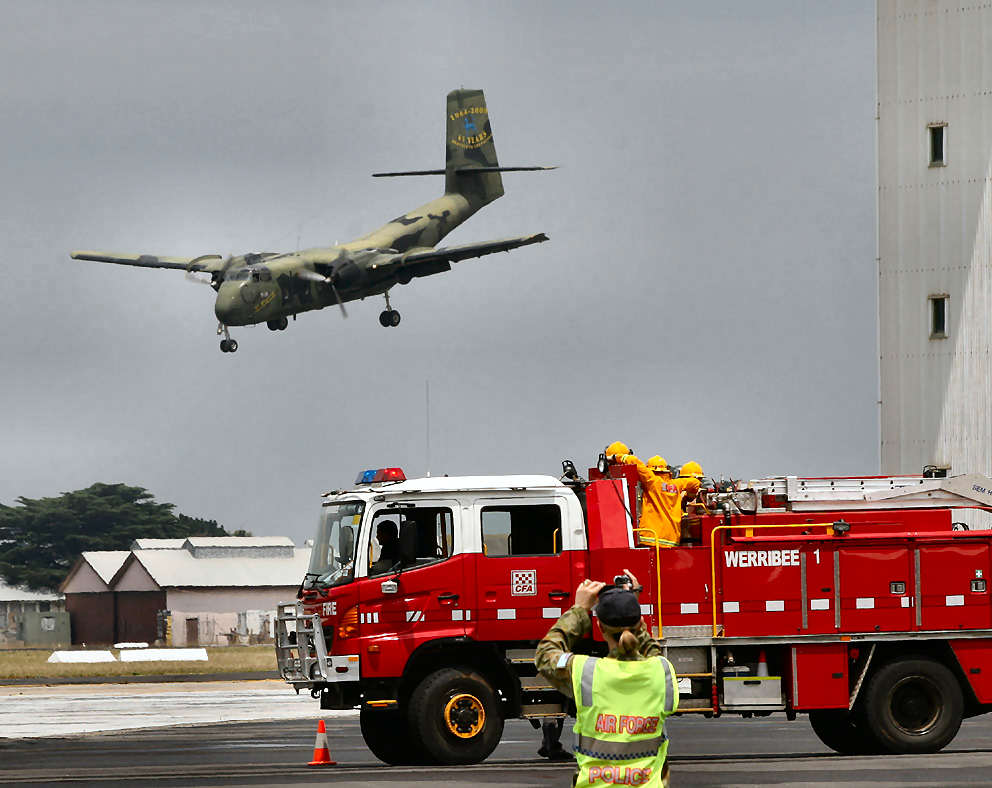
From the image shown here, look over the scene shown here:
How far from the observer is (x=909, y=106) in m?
44.4

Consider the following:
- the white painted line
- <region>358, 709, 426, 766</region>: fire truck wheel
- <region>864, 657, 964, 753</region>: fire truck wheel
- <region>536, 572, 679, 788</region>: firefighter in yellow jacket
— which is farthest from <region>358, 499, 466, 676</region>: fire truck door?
the white painted line

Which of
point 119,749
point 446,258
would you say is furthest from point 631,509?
point 446,258

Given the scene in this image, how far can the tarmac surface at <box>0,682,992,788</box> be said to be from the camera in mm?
16156

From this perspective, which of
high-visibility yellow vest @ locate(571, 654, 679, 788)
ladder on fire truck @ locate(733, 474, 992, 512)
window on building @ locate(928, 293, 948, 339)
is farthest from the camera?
window on building @ locate(928, 293, 948, 339)

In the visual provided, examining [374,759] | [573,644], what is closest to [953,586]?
[374,759]

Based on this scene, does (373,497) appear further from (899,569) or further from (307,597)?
(899,569)

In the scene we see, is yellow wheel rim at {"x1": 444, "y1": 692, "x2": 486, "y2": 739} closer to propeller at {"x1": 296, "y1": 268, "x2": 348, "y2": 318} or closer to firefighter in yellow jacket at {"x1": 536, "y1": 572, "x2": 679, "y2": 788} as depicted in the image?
firefighter in yellow jacket at {"x1": 536, "y1": 572, "x2": 679, "y2": 788}

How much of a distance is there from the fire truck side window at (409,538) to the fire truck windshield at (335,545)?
237mm

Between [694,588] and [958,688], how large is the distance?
2.99m

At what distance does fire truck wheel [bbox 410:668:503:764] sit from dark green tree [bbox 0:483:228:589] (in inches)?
4805

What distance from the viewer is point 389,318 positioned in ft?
267

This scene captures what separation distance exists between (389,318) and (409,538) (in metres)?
62.6

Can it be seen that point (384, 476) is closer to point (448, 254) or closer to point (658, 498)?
point (658, 498)

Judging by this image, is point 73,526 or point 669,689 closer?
point 669,689
